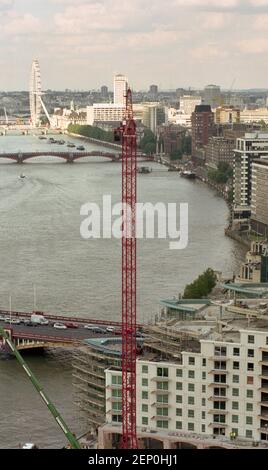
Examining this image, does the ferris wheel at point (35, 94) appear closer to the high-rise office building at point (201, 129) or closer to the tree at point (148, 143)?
the tree at point (148, 143)

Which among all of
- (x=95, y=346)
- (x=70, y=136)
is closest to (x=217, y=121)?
(x=70, y=136)

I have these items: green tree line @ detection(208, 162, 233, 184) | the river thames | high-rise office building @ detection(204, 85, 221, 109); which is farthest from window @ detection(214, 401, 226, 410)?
high-rise office building @ detection(204, 85, 221, 109)

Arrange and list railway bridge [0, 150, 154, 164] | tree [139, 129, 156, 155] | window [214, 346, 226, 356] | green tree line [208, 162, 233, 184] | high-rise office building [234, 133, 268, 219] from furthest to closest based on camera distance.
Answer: tree [139, 129, 156, 155] < railway bridge [0, 150, 154, 164] < green tree line [208, 162, 233, 184] < high-rise office building [234, 133, 268, 219] < window [214, 346, 226, 356]

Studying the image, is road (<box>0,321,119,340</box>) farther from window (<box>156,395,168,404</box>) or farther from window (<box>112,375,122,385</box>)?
window (<box>156,395,168,404</box>)

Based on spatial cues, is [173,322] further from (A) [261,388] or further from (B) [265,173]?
(B) [265,173]

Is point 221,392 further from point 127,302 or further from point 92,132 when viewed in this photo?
point 92,132

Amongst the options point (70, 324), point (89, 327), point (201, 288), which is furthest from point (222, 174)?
point (89, 327)

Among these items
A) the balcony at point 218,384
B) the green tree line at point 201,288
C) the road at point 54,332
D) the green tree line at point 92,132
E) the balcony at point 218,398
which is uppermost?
the green tree line at point 92,132

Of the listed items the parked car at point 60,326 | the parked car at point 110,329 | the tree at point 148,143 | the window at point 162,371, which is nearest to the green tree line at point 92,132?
the tree at point 148,143
